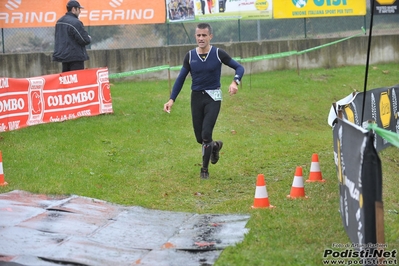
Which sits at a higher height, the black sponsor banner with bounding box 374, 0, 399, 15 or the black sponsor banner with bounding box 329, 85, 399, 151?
the black sponsor banner with bounding box 374, 0, 399, 15

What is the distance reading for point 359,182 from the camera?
5824mm

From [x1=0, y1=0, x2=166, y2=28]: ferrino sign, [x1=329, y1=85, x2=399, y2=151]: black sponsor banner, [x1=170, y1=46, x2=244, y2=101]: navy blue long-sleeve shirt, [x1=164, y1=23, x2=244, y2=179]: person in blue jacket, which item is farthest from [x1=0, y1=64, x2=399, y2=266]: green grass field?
[x1=0, y1=0, x2=166, y2=28]: ferrino sign

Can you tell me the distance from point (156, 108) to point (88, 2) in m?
6.14

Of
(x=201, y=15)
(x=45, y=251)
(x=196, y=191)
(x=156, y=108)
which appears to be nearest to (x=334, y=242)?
(x=45, y=251)

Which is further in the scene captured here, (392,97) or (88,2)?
(88,2)

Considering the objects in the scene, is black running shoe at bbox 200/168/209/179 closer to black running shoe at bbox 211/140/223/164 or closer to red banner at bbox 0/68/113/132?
black running shoe at bbox 211/140/223/164

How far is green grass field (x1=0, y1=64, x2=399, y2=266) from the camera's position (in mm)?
7547

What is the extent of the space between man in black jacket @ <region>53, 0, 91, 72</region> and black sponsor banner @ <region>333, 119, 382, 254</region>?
10.0 meters

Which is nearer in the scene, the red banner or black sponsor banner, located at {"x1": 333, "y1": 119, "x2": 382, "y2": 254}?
black sponsor banner, located at {"x1": 333, "y1": 119, "x2": 382, "y2": 254}

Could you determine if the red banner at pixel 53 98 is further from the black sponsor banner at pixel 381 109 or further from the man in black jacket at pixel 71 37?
the black sponsor banner at pixel 381 109

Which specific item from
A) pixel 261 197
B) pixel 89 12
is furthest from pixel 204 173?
pixel 89 12

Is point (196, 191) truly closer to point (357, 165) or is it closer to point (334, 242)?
point (334, 242)

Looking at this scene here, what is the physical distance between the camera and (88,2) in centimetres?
2256

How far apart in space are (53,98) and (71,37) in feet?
4.60
